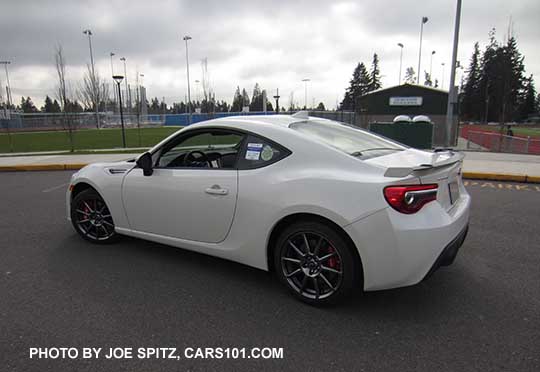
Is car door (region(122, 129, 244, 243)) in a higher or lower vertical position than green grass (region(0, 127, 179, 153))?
higher

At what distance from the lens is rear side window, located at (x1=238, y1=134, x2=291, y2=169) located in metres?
2.93

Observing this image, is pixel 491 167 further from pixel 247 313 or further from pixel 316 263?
pixel 247 313

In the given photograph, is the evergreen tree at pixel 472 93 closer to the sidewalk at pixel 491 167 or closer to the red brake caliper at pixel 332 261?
the sidewalk at pixel 491 167

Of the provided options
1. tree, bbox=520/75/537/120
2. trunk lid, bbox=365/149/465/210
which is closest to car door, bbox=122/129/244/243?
trunk lid, bbox=365/149/465/210

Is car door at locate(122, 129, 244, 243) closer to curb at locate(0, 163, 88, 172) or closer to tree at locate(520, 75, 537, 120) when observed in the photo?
curb at locate(0, 163, 88, 172)

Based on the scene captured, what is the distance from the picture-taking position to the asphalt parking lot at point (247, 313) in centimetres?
224

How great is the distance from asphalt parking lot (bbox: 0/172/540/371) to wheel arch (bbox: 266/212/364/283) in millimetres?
354

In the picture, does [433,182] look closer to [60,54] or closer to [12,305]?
[12,305]

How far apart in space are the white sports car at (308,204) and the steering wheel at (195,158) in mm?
24

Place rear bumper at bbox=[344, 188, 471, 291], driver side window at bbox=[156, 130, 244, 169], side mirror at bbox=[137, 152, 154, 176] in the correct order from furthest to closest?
side mirror at bbox=[137, 152, 154, 176]
driver side window at bbox=[156, 130, 244, 169]
rear bumper at bbox=[344, 188, 471, 291]

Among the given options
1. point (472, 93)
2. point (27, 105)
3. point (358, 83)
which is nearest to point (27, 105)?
point (27, 105)

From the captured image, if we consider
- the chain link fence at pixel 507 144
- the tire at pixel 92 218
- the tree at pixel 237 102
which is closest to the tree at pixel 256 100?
the tree at pixel 237 102

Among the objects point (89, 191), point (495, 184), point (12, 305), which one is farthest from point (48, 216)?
point (495, 184)

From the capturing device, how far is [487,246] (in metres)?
4.11
